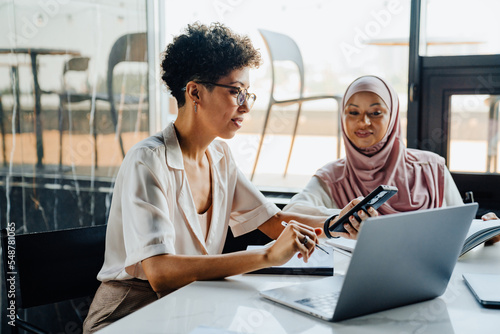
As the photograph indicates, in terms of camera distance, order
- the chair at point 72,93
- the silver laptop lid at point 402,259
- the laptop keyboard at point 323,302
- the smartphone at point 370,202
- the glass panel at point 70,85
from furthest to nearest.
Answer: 1. the chair at point 72,93
2. the glass panel at point 70,85
3. the smartphone at point 370,202
4. the laptop keyboard at point 323,302
5. the silver laptop lid at point 402,259

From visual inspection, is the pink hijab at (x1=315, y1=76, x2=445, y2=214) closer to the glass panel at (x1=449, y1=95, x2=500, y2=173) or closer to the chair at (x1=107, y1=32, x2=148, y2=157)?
the glass panel at (x1=449, y1=95, x2=500, y2=173)

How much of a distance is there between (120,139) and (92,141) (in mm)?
219

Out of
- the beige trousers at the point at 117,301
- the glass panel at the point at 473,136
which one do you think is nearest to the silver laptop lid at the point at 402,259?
the beige trousers at the point at 117,301

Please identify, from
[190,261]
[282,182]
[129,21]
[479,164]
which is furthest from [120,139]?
[479,164]

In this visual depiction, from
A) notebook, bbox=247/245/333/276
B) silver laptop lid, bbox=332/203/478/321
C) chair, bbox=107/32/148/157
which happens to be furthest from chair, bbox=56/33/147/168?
silver laptop lid, bbox=332/203/478/321

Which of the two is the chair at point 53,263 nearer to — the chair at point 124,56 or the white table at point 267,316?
the white table at point 267,316

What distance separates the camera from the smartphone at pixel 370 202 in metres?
1.25

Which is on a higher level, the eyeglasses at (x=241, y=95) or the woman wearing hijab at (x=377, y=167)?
the eyeglasses at (x=241, y=95)

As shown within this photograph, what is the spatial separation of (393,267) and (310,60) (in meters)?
2.11

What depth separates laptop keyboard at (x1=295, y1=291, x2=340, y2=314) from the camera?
3.07ft

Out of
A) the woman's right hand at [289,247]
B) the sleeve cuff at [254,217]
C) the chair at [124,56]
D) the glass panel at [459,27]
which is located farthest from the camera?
the chair at [124,56]

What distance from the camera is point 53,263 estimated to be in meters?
1.44

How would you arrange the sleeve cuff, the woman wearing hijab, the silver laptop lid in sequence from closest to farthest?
1. the silver laptop lid
2. the sleeve cuff
3. the woman wearing hijab

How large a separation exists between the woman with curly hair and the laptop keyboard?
16 cm
